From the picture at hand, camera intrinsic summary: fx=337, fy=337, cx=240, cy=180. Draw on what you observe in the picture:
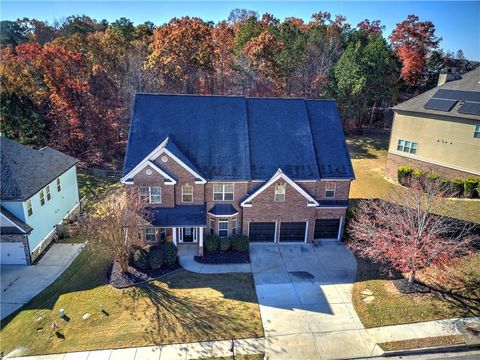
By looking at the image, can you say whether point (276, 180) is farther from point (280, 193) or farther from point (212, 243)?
point (212, 243)

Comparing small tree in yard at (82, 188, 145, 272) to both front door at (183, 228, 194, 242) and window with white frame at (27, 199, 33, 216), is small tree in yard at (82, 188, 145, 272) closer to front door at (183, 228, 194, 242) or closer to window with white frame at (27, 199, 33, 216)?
front door at (183, 228, 194, 242)

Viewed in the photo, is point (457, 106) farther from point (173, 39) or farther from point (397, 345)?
point (173, 39)

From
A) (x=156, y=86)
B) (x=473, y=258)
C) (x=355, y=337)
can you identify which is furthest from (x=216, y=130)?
(x=156, y=86)

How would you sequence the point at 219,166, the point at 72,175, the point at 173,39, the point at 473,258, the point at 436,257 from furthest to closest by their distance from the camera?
1. the point at 173,39
2. the point at 72,175
3. the point at 219,166
4. the point at 473,258
5. the point at 436,257

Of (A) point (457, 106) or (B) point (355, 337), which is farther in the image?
(A) point (457, 106)

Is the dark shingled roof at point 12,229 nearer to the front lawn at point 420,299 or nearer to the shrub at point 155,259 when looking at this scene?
the shrub at point 155,259

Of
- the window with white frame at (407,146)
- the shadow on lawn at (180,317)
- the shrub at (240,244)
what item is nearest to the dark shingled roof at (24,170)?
the shadow on lawn at (180,317)
